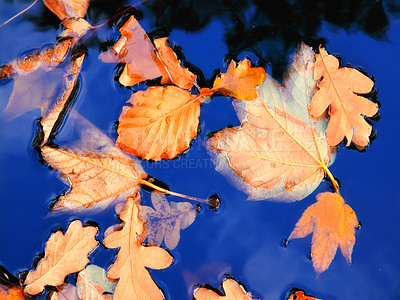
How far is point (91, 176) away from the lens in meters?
1.65

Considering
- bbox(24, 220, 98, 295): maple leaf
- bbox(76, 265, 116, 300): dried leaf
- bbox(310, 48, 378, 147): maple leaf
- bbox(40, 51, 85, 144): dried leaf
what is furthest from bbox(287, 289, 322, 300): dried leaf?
bbox(40, 51, 85, 144): dried leaf

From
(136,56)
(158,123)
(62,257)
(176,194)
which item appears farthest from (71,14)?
(62,257)

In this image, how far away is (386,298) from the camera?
1.71 meters

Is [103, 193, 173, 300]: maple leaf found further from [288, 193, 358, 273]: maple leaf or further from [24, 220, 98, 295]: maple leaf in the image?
[288, 193, 358, 273]: maple leaf

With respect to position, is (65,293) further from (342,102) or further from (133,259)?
(342,102)

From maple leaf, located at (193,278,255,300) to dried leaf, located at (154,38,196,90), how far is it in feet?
3.12

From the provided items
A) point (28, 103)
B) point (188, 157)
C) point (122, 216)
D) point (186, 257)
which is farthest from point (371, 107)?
point (28, 103)

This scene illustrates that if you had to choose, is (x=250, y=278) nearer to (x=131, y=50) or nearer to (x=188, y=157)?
(x=188, y=157)

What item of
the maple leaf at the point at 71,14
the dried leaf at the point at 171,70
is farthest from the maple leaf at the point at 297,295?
the maple leaf at the point at 71,14

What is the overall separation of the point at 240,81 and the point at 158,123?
43 cm

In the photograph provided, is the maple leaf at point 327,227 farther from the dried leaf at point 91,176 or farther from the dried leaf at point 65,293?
the dried leaf at point 65,293

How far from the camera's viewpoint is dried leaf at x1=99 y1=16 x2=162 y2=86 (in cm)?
171

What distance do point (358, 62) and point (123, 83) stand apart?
3.87ft

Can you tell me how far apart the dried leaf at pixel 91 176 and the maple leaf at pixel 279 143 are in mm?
436
